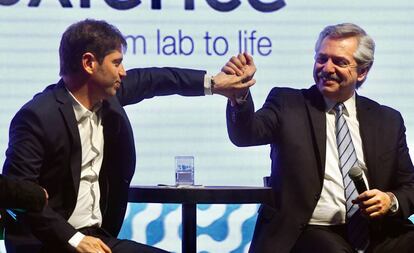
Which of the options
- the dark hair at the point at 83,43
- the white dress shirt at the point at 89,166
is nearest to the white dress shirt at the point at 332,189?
the white dress shirt at the point at 89,166

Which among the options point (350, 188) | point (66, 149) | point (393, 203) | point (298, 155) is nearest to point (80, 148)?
point (66, 149)

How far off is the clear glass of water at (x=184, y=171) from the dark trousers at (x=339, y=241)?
717 mm

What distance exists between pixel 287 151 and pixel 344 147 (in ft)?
0.79

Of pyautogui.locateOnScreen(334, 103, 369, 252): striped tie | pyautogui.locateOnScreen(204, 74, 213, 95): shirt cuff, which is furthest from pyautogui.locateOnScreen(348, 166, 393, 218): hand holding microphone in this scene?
pyautogui.locateOnScreen(204, 74, 213, 95): shirt cuff

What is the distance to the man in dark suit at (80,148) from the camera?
3.43 meters

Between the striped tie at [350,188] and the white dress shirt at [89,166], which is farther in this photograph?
the striped tie at [350,188]

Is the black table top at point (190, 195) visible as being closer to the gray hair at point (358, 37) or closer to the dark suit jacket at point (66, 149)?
the dark suit jacket at point (66, 149)

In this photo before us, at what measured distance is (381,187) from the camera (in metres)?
3.89

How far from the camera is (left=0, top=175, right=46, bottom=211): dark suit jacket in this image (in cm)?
306

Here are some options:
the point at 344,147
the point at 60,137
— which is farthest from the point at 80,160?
the point at 344,147

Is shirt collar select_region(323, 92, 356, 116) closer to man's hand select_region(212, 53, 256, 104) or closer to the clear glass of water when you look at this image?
man's hand select_region(212, 53, 256, 104)

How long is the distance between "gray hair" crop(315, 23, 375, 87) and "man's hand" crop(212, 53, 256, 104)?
1.23ft

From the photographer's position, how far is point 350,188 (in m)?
3.84

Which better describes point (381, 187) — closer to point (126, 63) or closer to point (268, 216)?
point (268, 216)
